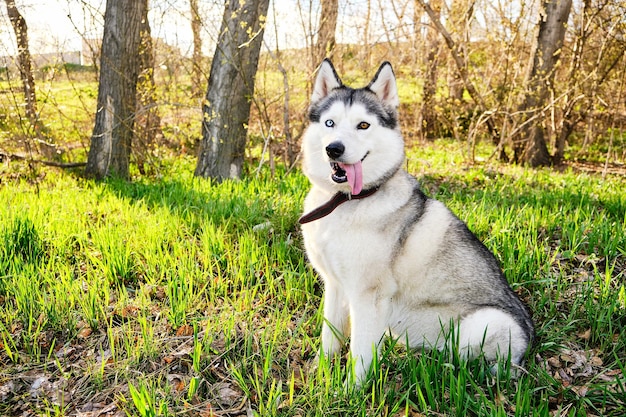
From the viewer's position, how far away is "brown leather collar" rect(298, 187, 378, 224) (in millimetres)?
2881

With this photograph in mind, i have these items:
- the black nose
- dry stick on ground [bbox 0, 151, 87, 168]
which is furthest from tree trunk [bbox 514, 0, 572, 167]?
dry stick on ground [bbox 0, 151, 87, 168]

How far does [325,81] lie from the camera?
3.14 meters

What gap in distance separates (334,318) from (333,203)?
0.77 meters

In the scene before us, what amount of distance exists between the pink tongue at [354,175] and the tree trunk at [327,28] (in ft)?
13.5

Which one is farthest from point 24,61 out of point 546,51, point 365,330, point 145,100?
point 546,51

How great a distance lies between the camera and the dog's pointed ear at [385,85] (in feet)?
9.80

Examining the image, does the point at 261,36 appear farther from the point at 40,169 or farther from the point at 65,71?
the point at 40,169

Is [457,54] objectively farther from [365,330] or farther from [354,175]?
[365,330]

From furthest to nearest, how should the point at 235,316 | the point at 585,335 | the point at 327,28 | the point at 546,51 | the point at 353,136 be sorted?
the point at 546,51 → the point at 327,28 → the point at 235,316 → the point at 585,335 → the point at 353,136

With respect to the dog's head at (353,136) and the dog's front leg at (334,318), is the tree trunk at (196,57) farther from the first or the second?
the dog's front leg at (334,318)

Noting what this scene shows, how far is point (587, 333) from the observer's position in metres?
3.24

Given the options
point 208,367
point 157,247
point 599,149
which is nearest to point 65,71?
point 157,247

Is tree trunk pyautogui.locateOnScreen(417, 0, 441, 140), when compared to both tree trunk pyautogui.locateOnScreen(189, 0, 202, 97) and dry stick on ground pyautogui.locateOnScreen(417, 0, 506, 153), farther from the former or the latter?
tree trunk pyautogui.locateOnScreen(189, 0, 202, 97)

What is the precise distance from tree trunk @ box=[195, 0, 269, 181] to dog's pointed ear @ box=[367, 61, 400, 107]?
3404mm
